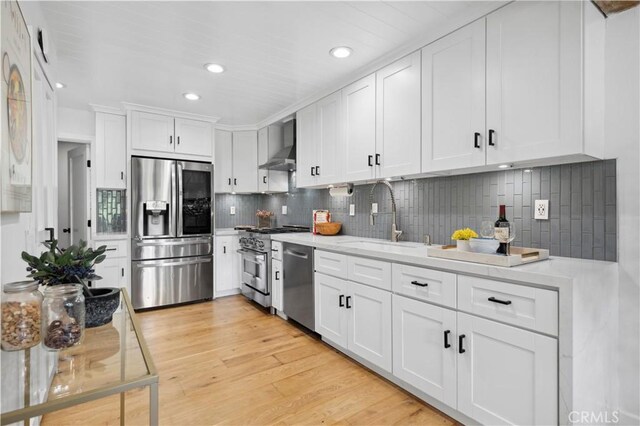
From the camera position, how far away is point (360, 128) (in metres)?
2.97

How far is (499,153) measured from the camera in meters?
1.97

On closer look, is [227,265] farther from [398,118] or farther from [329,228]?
[398,118]

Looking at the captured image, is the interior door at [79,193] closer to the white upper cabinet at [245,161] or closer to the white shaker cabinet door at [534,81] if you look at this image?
the white upper cabinet at [245,161]

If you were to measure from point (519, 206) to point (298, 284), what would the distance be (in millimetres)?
1973

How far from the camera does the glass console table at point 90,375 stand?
785 millimetres

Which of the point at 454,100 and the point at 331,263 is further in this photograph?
the point at 331,263

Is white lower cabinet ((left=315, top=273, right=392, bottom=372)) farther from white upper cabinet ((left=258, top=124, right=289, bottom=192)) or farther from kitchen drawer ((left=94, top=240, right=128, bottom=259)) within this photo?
kitchen drawer ((left=94, top=240, right=128, bottom=259))

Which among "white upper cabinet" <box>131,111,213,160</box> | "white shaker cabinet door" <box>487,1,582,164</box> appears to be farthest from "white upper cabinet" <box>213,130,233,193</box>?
"white shaker cabinet door" <box>487,1,582,164</box>

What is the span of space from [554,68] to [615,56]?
37 cm

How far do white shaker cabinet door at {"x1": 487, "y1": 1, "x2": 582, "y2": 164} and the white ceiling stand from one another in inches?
11.0

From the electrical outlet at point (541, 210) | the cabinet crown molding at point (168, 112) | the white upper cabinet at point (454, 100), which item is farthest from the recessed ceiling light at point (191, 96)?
the electrical outlet at point (541, 210)

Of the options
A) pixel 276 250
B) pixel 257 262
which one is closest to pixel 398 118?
pixel 276 250

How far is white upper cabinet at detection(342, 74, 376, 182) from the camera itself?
9.35 ft

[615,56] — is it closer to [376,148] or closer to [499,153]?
[499,153]
